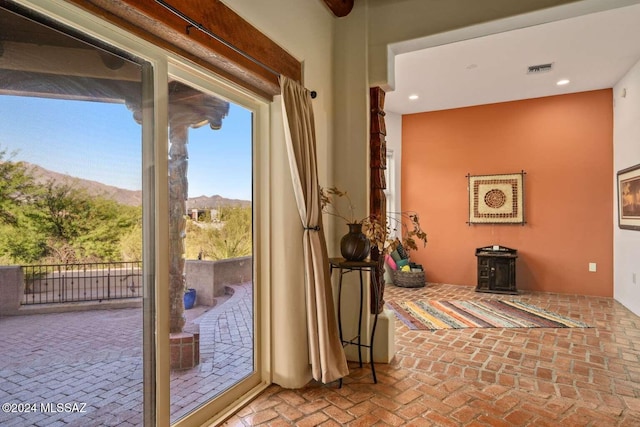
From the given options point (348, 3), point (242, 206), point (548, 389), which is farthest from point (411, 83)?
point (548, 389)

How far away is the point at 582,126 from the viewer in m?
5.52

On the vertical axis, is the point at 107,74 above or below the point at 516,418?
above

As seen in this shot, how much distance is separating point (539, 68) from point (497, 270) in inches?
121

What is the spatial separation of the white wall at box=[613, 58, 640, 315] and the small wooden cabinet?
1.34 metres

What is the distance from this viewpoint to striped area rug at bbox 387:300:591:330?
4051mm

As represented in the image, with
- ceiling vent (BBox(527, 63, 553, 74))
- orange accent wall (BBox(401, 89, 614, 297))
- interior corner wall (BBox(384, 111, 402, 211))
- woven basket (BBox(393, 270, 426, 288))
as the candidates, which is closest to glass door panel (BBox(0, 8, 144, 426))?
ceiling vent (BBox(527, 63, 553, 74))

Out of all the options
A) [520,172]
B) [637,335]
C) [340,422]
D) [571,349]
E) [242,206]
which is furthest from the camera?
[520,172]

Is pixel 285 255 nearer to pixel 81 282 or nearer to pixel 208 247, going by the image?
pixel 208 247

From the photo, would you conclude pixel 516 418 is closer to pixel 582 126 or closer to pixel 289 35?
pixel 289 35

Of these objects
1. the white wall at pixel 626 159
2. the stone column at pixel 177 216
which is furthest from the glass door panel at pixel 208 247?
the white wall at pixel 626 159

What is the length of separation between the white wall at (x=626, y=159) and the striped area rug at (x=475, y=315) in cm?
124

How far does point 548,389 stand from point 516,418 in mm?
567

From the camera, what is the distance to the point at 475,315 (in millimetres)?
4445

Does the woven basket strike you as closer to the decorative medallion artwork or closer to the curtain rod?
the decorative medallion artwork
